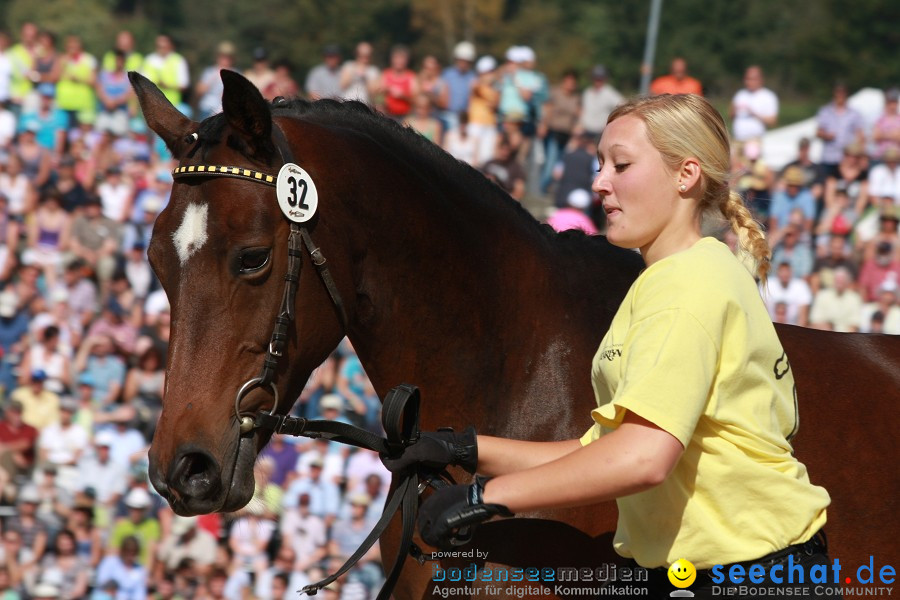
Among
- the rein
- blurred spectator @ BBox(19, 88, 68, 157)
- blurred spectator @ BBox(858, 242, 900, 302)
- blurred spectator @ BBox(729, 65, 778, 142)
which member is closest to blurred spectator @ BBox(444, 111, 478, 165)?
blurred spectator @ BBox(729, 65, 778, 142)

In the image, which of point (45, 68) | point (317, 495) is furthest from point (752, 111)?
point (45, 68)

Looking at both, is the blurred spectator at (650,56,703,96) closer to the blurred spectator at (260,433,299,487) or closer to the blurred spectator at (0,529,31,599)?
the blurred spectator at (260,433,299,487)

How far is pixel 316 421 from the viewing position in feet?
9.87

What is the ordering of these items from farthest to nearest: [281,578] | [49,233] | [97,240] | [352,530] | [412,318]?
[49,233]
[97,240]
[352,530]
[281,578]
[412,318]

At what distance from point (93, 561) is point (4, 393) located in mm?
2310

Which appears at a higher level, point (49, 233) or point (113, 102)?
point (113, 102)

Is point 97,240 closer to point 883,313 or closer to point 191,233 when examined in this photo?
point 883,313

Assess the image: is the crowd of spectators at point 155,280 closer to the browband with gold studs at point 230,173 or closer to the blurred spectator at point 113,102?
the blurred spectator at point 113,102

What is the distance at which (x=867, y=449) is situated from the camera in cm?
317

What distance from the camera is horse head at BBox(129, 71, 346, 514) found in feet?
9.08

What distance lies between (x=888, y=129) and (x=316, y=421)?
10854 mm

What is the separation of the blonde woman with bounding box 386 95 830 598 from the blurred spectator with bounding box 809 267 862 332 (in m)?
7.82

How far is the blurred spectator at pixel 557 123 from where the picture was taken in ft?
44.9

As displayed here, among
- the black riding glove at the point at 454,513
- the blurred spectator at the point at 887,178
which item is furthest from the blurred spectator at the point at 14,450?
the blurred spectator at the point at 887,178
